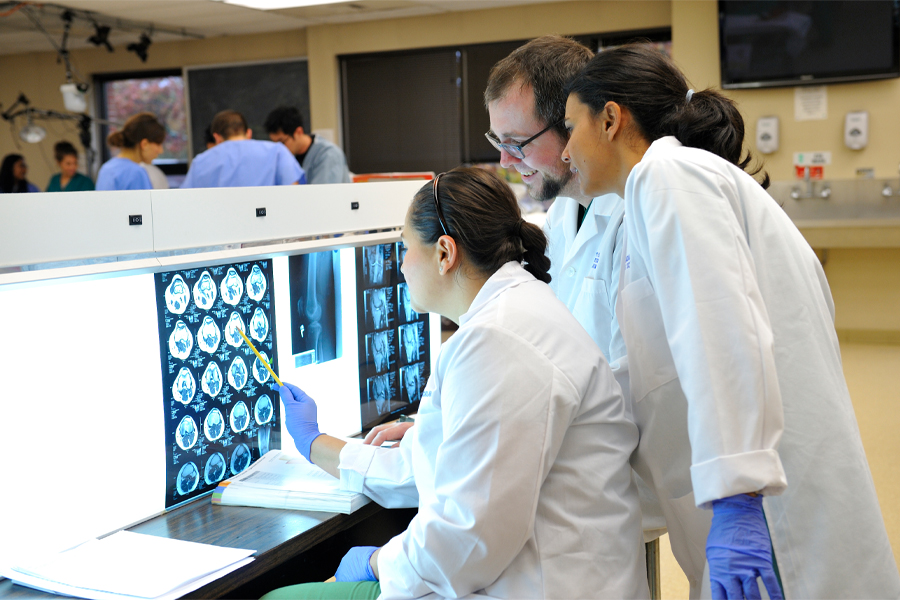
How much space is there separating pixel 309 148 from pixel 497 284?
372cm

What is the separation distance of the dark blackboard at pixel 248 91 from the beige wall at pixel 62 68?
12cm

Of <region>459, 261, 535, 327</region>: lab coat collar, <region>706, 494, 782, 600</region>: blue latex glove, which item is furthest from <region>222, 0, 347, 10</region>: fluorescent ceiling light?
<region>706, 494, 782, 600</region>: blue latex glove

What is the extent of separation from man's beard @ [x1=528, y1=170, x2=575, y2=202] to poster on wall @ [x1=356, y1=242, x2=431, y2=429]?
0.43m

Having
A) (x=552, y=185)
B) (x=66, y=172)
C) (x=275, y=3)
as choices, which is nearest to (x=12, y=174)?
(x=66, y=172)

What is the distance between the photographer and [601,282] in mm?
1680

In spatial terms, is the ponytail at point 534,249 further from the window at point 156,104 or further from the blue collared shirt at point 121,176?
the window at point 156,104

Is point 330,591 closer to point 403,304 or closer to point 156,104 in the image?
point 403,304

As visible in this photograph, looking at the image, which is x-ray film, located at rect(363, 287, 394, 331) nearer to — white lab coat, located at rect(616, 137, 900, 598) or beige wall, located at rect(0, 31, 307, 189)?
white lab coat, located at rect(616, 137, 900, 598)

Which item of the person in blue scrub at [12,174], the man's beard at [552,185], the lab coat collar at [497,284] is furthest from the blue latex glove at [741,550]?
the person in blue scrub at [12,174]

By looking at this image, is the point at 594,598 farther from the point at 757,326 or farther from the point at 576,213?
the point at 576,213

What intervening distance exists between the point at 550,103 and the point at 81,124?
6563 millimetres

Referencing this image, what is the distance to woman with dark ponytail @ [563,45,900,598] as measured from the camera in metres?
1.09

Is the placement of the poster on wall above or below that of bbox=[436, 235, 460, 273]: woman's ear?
below

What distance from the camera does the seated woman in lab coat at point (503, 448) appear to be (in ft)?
3.70
